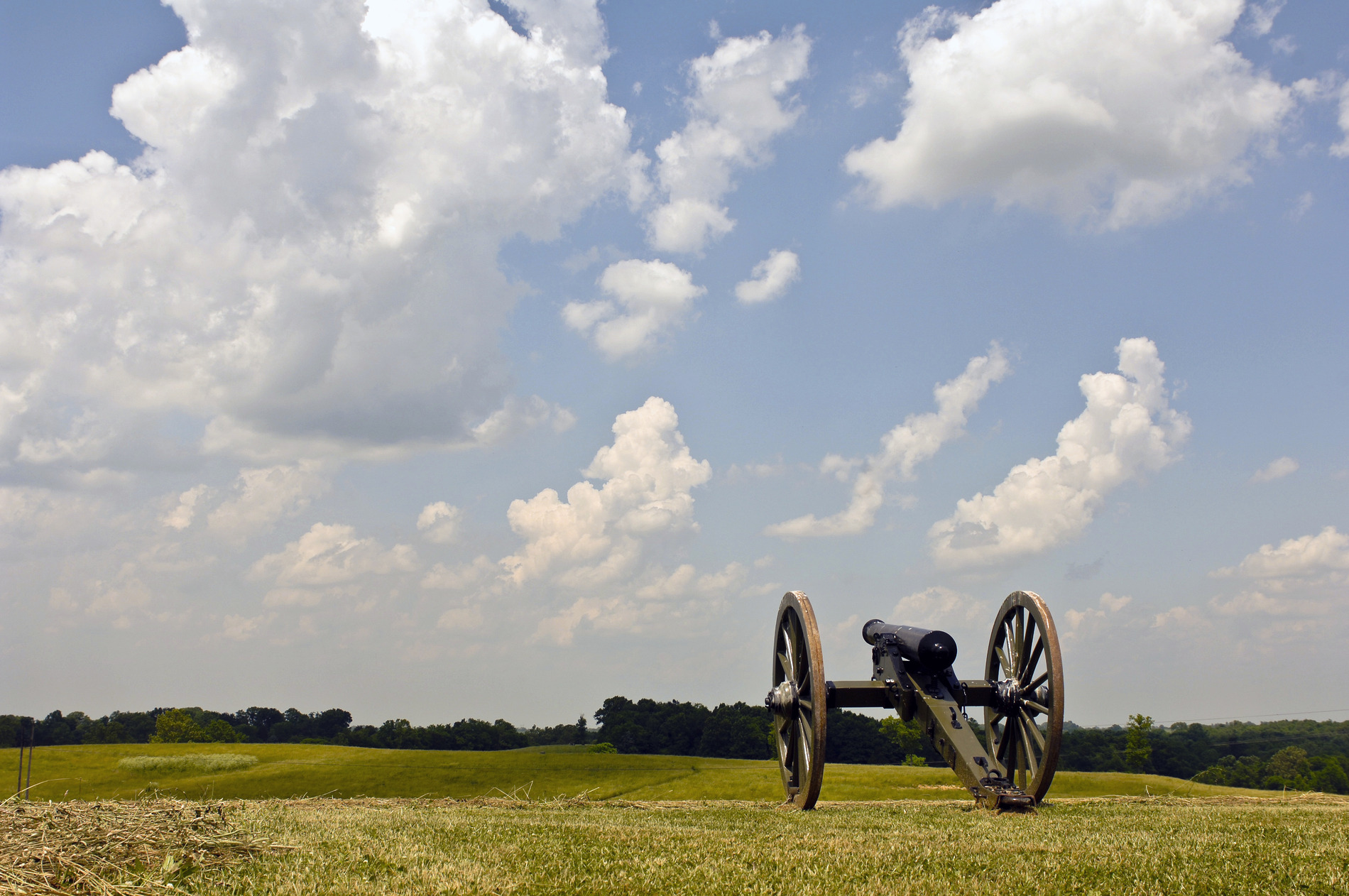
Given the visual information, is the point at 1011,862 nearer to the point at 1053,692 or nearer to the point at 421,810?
the point at 1053,692

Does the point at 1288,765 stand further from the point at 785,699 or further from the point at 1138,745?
the point at 785,699

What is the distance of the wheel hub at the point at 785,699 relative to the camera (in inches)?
560

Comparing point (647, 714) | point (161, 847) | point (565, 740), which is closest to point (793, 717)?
point (161, 847)

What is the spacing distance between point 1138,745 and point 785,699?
53.9m

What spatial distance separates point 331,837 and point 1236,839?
8.28 meters

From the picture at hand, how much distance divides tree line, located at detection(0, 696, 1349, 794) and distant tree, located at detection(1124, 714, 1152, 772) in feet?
0.22

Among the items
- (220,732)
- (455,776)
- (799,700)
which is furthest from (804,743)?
(220,732)

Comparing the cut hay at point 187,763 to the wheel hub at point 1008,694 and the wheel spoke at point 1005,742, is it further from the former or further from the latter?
the wheel hub at point 1008,694

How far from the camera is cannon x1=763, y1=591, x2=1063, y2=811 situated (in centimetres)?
1300

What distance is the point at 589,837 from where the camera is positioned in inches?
330

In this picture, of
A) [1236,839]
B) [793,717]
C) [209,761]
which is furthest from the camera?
[209,761]

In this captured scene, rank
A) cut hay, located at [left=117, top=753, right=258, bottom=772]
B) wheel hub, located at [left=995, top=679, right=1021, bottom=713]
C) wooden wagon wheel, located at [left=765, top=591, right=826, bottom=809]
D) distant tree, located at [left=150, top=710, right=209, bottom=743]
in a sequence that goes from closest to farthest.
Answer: wooden wagon wheel, located at [left=765, top=591, right=826, bottom=809] < wheel hub, located at [left=995, top=679, right=1021, bottom=713] < cut hay, located at [left=117, top=753, right=258, bottom=772] < distant tree, located at [left=150, top=710, right=209, bottom=743]

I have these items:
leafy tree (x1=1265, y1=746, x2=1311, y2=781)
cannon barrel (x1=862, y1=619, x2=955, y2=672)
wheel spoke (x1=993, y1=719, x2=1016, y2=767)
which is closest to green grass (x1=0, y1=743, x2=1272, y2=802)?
wheel spoke (x1=993, y1=719, x2=1016, y2=767)

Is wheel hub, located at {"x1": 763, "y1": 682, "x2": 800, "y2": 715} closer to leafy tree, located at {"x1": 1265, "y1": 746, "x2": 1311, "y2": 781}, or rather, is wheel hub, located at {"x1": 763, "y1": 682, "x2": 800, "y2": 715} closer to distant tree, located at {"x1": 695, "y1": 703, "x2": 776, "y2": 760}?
distant tree, located at {"x1": 695, "y1": 703, "x2": 776, "y2": 760}
